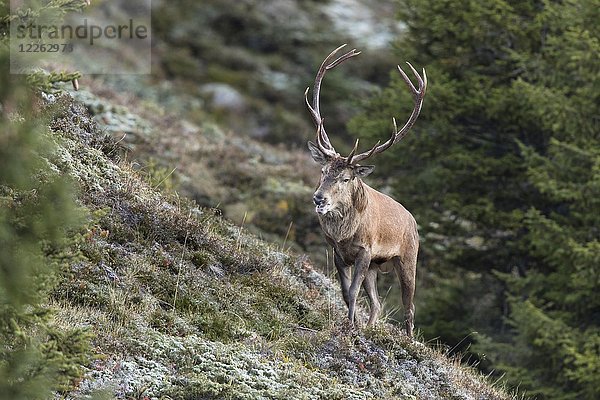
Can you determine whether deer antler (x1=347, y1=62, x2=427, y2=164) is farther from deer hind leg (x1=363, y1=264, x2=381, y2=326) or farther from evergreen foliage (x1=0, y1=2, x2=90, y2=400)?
evergreen foliage (x1=0, y1=2, x2=90, y2=400)

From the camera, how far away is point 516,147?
17.2 meters

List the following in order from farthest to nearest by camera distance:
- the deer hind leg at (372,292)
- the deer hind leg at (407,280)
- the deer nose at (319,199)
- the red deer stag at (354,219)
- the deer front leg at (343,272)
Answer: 1. the deer hind leg at (407,280)
2. the deer hind leg at (372,292)
3. the deer front leg at (343,272)
4. the red deer stag at (354,219)
5. the deer nose at (319,199)

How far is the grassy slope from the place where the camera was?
7.78 meters

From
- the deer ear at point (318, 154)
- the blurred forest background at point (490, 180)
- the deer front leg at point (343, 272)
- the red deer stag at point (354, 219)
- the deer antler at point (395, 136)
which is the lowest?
the blurred forest background at point (490, 180)

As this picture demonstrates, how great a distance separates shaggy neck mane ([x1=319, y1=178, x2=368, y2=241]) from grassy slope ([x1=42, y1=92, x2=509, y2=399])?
0.91m

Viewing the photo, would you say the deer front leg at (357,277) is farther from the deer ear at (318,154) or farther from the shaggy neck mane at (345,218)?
the deer ear at (318,154)

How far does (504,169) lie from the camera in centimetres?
1664

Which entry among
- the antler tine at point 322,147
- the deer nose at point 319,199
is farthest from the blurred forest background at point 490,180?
the deer nose at point 319,199

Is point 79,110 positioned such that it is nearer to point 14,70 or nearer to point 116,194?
point 116,194

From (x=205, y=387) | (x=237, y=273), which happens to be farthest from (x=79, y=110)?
(x=205, y=387)

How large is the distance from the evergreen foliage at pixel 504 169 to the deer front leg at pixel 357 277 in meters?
5.09

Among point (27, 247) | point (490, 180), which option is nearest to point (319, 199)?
point (27, 247)

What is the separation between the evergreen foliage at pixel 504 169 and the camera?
14641mm

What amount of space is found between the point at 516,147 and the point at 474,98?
124 centimetres
